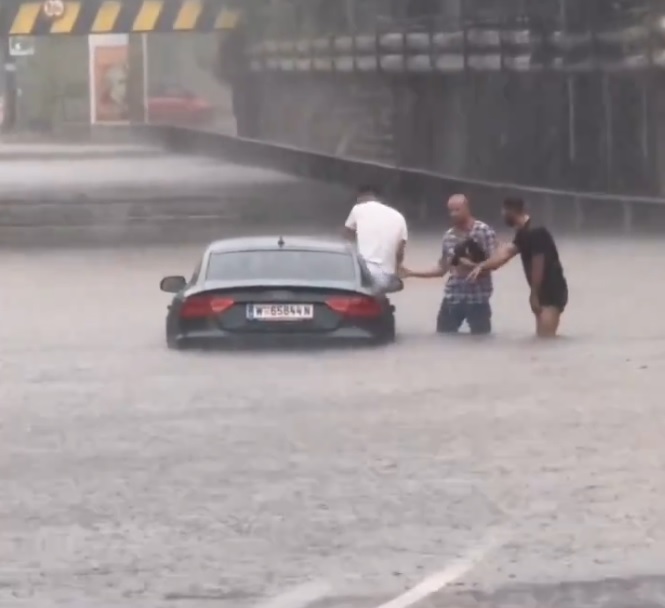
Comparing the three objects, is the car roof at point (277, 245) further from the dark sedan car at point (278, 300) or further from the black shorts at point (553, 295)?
the black shorts at point (553, 295)

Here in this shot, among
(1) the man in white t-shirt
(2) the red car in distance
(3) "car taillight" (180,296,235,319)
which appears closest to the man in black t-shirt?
(1) the man in white t-shirt

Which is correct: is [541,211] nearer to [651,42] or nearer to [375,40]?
[651,42]

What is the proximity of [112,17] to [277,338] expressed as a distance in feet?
208

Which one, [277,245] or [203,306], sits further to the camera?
[277,245]

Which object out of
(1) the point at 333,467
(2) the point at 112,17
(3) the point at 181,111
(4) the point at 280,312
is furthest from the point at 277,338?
(3) the point at 181,111

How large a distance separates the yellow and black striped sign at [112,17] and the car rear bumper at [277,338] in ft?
207

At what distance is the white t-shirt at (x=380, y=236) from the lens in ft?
79.0

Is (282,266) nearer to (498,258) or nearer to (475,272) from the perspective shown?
(475,272)

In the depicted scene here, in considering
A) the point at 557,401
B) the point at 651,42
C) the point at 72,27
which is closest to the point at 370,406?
the point at 557,401

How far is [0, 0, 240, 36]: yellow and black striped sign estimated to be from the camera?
277 ft

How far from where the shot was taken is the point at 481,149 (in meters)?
60.8

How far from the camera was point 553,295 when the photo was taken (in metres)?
23.0

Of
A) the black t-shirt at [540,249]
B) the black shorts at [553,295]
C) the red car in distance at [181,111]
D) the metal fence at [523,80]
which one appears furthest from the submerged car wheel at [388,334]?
the red car in distance at [181,111]

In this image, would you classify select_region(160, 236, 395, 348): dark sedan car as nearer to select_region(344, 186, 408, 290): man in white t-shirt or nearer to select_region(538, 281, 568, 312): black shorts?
select_region(538, 281, 568, 312): black shorts
